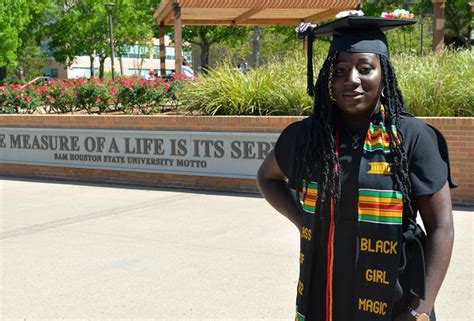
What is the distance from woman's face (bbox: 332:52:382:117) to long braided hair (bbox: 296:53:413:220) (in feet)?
0.17

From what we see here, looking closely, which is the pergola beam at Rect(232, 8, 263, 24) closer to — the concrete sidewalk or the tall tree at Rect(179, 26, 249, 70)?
the concrete sidewalk

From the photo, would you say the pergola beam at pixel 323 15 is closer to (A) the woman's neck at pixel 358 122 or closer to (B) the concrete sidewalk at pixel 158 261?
(B) the concrete sidewalk at pixel 158 261

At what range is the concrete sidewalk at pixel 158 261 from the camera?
4348 mm

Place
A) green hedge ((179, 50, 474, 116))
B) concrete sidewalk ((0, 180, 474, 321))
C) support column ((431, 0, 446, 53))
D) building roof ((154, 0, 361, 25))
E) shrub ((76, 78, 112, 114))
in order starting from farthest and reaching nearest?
support column ((431, 0, 446, 53)) < building roof ((154, 0, 361, 25)) < shrub ((76, 78, 112, 114)) < green hedge ((179, 50, 474, 116)) < concrete sidewalk ((0, 180, 474, 321))

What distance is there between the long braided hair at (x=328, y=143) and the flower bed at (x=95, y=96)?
8.46 meters

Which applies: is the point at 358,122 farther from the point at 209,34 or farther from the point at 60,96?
the point at 209,34

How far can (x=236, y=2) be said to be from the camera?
12.9m

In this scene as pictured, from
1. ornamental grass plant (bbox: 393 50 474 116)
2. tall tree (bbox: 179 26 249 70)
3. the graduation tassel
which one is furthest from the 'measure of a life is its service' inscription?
tall tree (bbox: 179 26 249 70)

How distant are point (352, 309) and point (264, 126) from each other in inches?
257

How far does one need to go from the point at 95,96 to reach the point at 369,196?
9.68 meters

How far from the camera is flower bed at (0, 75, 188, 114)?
10570mm

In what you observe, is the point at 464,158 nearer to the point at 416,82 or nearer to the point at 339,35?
the point at 416,82

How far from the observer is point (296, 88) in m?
A: 8.70

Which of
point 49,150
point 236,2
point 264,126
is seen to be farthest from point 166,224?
point 236,2
